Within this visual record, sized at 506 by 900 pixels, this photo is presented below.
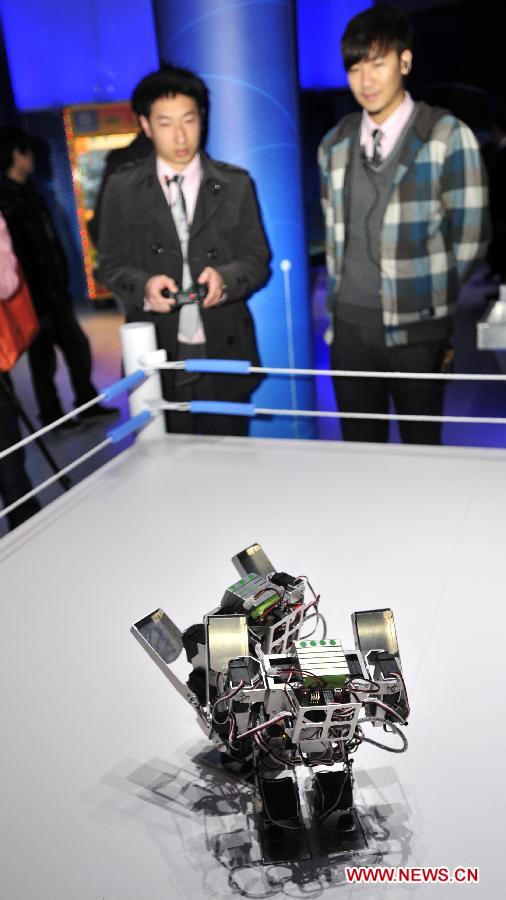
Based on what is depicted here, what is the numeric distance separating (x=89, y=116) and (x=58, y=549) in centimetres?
176

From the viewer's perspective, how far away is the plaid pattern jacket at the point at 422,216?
339cm

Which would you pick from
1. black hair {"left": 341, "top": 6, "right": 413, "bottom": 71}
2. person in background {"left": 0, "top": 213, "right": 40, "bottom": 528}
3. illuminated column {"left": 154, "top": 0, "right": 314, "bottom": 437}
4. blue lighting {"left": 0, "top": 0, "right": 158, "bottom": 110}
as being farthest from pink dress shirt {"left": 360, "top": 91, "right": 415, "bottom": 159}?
person in background {"left": 0, "top": 213, "right": 40, "bottom": 528}

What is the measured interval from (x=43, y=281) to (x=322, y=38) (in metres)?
1.35

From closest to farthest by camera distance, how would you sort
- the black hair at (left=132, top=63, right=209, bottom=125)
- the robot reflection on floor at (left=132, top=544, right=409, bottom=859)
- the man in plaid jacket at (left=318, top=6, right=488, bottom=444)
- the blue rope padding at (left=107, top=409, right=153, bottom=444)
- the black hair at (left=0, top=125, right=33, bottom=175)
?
the robot reflection on floor at (left=132, top=544, right=409, bottom=859) → the blue rope padding at (left=107, top=409, right=153, bottom=444) → the man in plaid jacket at (left=318, top=6, right=488, bottom=444) → the black hair at (left=0, top=125, right=33, bottom=175) → the black hair at (left=132, top=63, right=209, bottom=125)

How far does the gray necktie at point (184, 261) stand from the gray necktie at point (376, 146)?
0.76m

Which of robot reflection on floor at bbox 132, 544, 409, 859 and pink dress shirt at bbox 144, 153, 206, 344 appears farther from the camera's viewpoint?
pink dress shirt at bbox 144, 153, 206, 344

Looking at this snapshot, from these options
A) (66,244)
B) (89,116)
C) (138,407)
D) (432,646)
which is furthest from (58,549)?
(89,116)

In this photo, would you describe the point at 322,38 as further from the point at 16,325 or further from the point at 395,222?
the point at 16,325

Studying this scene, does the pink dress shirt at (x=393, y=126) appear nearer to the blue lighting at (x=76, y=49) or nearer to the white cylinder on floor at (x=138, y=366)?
the blue lighting at (x=76, y=49)

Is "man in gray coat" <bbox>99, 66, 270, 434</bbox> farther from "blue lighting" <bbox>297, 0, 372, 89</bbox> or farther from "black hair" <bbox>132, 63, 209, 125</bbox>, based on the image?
"blue lighting" <bbox>297, 0, 372, 89</bbox>

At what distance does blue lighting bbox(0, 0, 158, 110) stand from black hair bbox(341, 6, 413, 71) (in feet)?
2.46

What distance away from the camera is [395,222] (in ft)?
11.4

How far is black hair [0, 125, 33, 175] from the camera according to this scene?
3584 mm

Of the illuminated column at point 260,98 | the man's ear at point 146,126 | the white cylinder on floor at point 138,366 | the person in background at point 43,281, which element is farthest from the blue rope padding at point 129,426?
the man's ear at point 146,126
